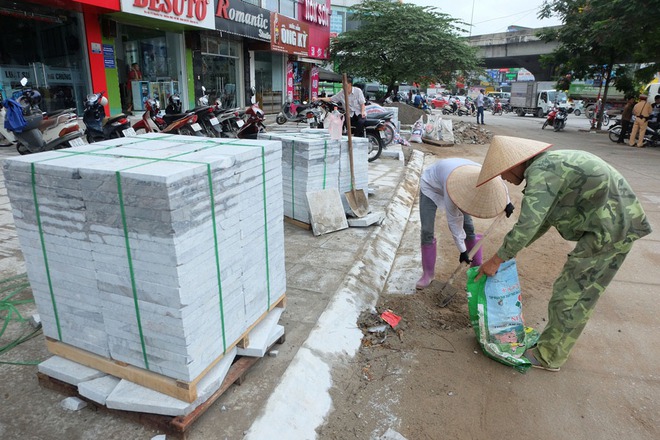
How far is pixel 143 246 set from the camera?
1780 millimetres

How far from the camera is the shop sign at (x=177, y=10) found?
9842 millimetres

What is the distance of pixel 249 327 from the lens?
2371 mm

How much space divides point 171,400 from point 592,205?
2447 mm

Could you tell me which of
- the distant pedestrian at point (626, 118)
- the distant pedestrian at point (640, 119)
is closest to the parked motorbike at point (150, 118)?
the distant pedestrian at point (640, 119)

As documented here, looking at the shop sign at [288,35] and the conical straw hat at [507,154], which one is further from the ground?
the shop sign at [288,35]

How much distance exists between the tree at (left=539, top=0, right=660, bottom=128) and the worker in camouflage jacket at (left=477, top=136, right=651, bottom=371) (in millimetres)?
12339

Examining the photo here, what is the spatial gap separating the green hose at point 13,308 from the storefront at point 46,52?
25.1 ft

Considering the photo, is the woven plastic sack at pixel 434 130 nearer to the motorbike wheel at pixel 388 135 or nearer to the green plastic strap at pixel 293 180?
the motorbike wheel at pixel 388 135

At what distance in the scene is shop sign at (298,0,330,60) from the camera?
18.6 m

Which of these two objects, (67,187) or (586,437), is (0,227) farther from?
(586,437)

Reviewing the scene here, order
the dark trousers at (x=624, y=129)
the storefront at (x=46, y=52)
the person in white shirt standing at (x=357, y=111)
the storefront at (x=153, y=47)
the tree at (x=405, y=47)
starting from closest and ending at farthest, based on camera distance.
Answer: the person in white shirt standing at (x=357, y=111), the storefront at (x=46, y=52), the storefront at (x=153, y=47), the dark trousers at (x=624, y=129), the tree at (x=405, y=47)

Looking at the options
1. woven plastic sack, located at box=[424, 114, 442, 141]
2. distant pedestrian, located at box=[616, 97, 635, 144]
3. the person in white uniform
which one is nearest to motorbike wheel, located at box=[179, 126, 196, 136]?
the person in white uniform

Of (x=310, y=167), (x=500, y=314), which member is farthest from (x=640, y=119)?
(x=500, y=314)

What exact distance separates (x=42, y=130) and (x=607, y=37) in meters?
15.3
